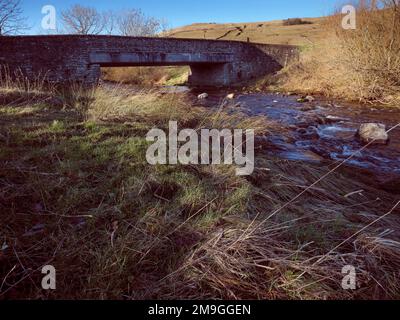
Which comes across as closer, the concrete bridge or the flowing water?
the flowing water

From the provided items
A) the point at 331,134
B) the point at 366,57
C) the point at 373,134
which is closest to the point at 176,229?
the point at 373,134

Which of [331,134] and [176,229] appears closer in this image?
[176,229]

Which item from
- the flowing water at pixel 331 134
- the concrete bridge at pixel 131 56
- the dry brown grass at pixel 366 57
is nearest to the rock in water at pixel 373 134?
the flowing water at pixel 331 134

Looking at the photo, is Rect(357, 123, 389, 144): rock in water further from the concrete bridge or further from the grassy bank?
Result: the concrete bridge

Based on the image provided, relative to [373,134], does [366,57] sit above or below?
above

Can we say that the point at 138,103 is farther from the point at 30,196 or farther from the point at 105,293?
the point at 105,293

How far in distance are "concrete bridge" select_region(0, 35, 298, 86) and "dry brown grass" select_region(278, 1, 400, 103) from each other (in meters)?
7.07

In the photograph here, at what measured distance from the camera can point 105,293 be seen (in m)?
1.55

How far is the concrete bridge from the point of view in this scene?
10953 mm

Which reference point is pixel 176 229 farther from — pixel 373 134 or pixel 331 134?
pixel 331 134


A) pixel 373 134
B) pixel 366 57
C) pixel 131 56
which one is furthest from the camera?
pixel 131 56

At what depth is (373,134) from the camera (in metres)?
5.56

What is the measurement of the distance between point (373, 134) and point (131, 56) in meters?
11.3

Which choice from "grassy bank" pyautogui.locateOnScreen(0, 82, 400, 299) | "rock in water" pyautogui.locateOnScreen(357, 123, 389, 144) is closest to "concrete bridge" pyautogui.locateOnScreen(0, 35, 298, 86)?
"grassy bank" pyautogui.locateOnScreen(0, 82, 400, 299)
